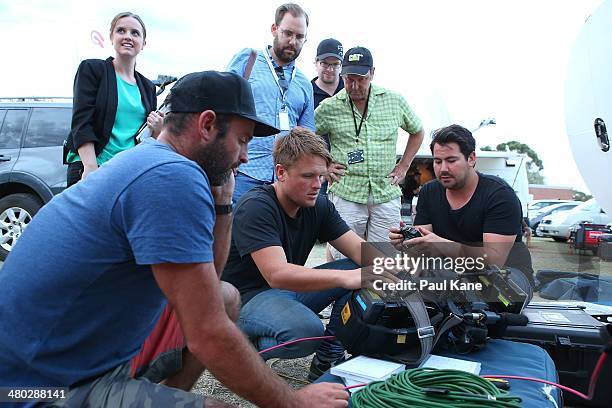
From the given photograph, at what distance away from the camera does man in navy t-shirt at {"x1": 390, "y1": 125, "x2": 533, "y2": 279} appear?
3.19 meters

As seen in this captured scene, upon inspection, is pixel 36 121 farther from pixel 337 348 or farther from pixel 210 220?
pixel 210 220

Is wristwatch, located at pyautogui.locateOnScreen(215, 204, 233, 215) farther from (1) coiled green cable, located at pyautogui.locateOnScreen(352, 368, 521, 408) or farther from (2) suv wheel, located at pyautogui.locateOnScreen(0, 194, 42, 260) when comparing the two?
(2) suv wheel, located at pyautogui.locateOnScreen(0, 194, 42, 260)

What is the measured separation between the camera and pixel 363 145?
3.97 m

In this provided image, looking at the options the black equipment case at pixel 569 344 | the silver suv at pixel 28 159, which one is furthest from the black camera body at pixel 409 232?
the silver suv at pixel 28 159

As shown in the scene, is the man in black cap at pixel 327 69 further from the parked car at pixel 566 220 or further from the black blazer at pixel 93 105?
the parked car at pixel 566 220

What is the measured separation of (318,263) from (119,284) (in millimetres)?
5840

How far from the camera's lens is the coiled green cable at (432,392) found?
1.67 metres

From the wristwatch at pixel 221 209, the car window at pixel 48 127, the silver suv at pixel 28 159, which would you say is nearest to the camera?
the wristwatch at pixel 221 209

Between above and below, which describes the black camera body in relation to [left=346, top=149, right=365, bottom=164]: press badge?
below

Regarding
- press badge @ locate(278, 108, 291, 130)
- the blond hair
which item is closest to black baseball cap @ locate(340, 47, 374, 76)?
press badge @ locate(278, 108, 291, 130)

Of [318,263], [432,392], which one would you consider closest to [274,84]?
[432,392]

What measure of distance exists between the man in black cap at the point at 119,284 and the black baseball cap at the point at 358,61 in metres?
2.45

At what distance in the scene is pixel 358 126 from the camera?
3984 mm

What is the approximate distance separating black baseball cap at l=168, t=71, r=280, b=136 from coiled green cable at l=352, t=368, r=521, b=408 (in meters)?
0.94
